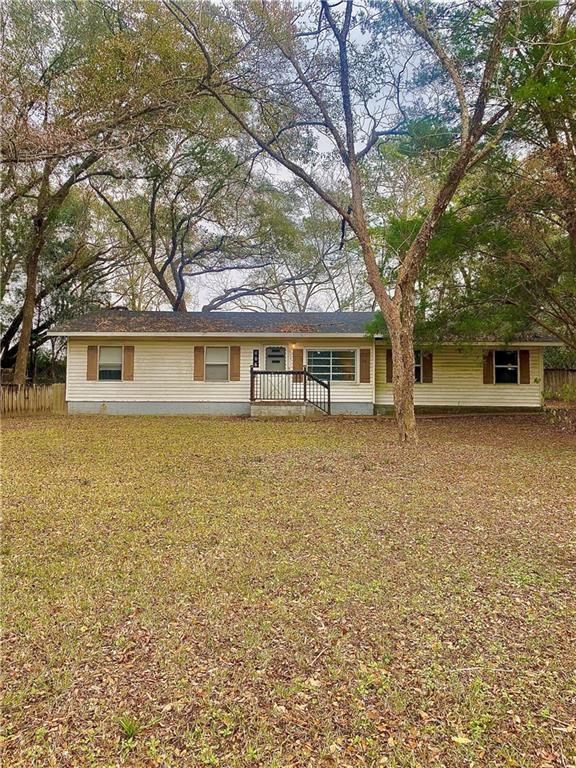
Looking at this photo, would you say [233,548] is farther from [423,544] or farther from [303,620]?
[423,544]

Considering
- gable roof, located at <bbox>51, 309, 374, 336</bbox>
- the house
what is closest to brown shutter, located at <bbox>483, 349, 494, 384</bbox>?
the house

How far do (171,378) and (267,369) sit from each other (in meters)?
3.14

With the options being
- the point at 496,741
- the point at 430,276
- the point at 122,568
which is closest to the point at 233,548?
the point at 122,568

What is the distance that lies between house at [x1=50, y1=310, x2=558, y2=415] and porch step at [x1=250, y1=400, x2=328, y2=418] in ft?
1.41

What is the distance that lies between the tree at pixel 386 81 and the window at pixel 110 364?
7.98 meters

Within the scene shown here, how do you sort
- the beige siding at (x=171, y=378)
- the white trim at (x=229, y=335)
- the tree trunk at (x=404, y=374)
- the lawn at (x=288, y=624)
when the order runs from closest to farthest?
the lawn at (x=288, y=624), the tree trunk at (x=404, y=374), the white trim at (x=229, y=335), the beige siding at (x=171, y=378)

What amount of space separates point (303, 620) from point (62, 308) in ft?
69.5

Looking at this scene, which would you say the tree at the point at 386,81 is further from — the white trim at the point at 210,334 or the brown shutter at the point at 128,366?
the brown shutter at the point at 128,366

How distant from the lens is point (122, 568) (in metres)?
2.98

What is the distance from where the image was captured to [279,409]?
13.4m

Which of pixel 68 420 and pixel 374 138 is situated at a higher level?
pixel 374 138

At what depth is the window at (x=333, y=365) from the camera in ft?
47.3

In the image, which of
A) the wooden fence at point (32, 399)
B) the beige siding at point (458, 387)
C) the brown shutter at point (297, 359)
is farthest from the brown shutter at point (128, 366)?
the beige siding at point (458, 387)

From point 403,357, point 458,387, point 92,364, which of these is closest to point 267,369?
point 92,364
